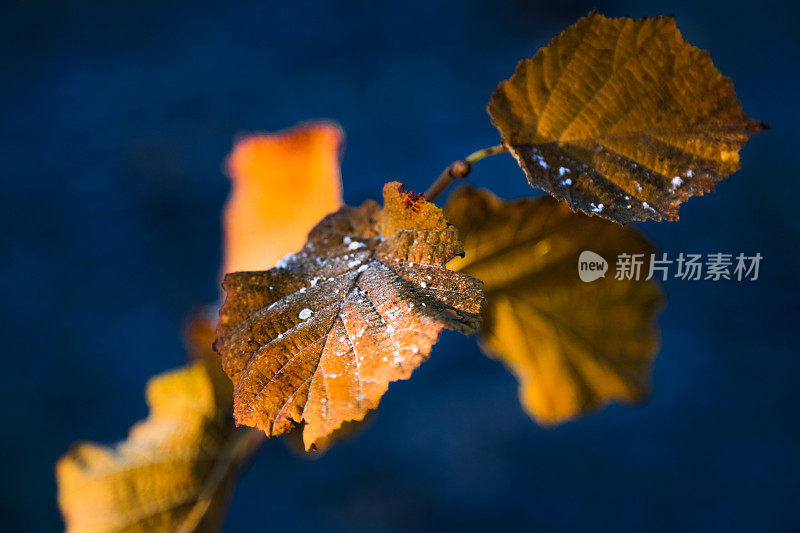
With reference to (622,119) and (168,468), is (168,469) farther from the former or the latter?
(622,119)

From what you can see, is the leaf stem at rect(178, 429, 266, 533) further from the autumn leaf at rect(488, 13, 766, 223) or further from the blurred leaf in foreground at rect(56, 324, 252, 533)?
the autumn leaf at rect(488, 13, 766, 223)

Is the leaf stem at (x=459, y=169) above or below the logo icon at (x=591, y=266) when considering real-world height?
above

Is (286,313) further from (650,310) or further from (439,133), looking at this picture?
(439,133)

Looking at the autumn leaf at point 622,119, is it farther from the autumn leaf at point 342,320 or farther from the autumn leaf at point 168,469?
the autumn leaf at point 168,469

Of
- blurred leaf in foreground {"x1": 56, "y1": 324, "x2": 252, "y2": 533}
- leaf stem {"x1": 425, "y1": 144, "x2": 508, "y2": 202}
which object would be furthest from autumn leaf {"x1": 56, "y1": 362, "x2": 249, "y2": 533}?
leaf stem {"x1": 425, "y1": 144, "x2": 508, "y2": 202}

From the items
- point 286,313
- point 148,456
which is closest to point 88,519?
point 148,456

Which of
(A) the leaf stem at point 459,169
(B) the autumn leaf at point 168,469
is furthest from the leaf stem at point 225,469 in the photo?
(A) the leaf stem at point 459,169

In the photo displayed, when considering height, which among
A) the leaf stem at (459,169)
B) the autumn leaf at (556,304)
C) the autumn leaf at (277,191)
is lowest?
the autumn leaf at (556,304)

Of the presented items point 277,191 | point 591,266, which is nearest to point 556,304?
point 591,266

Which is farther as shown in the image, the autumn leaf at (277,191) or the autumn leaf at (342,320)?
the autumn leaf at (277,191)
